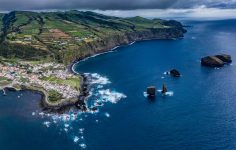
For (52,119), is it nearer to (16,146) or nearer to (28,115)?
(28,115)

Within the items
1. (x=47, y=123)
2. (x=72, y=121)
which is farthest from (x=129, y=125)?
(x=47, y=123)

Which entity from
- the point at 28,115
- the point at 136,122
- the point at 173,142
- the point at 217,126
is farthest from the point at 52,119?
the point at 217,126

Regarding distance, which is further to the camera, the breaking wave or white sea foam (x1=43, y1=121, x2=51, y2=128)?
white sea foam (x1=43, y1=121, x2=51, y2=128)

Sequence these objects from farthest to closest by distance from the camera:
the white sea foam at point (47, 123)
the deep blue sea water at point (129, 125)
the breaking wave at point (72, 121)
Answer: the white sea foam at point (47, 123) → the breaking wave at point (72, 121) → the deep blue sea water at point (129, 125)

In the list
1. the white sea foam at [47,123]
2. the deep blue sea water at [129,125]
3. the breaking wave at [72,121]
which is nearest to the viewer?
the deep blue sea water at [129,125]

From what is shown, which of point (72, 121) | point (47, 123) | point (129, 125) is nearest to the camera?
point (129, 125)

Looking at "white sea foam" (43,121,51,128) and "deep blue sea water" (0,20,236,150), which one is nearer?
"deep blue sea water" (0,20,236,150)

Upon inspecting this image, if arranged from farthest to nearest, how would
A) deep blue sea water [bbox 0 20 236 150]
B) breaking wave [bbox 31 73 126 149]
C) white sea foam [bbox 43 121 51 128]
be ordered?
white sea foam [bbox 43 121 51 128]
breaking wave [bbox 31 73 126 149]
deep blue sea water [bbox 0 20 236 150]

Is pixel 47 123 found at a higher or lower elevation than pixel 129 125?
lower

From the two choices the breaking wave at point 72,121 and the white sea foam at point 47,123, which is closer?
the breaking wave at point 72,121

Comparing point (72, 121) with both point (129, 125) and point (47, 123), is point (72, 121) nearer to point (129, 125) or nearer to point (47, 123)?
point (47, 123)

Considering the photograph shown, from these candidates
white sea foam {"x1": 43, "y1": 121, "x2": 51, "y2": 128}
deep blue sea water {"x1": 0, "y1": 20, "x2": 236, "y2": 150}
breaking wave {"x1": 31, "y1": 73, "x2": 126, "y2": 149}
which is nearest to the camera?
deep blue sea water {"x1": 0, "y1": 20, "x2": 236, "y2": 150}

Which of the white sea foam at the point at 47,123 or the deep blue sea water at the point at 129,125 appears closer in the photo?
the deep blue sea water at the point at 129,125
